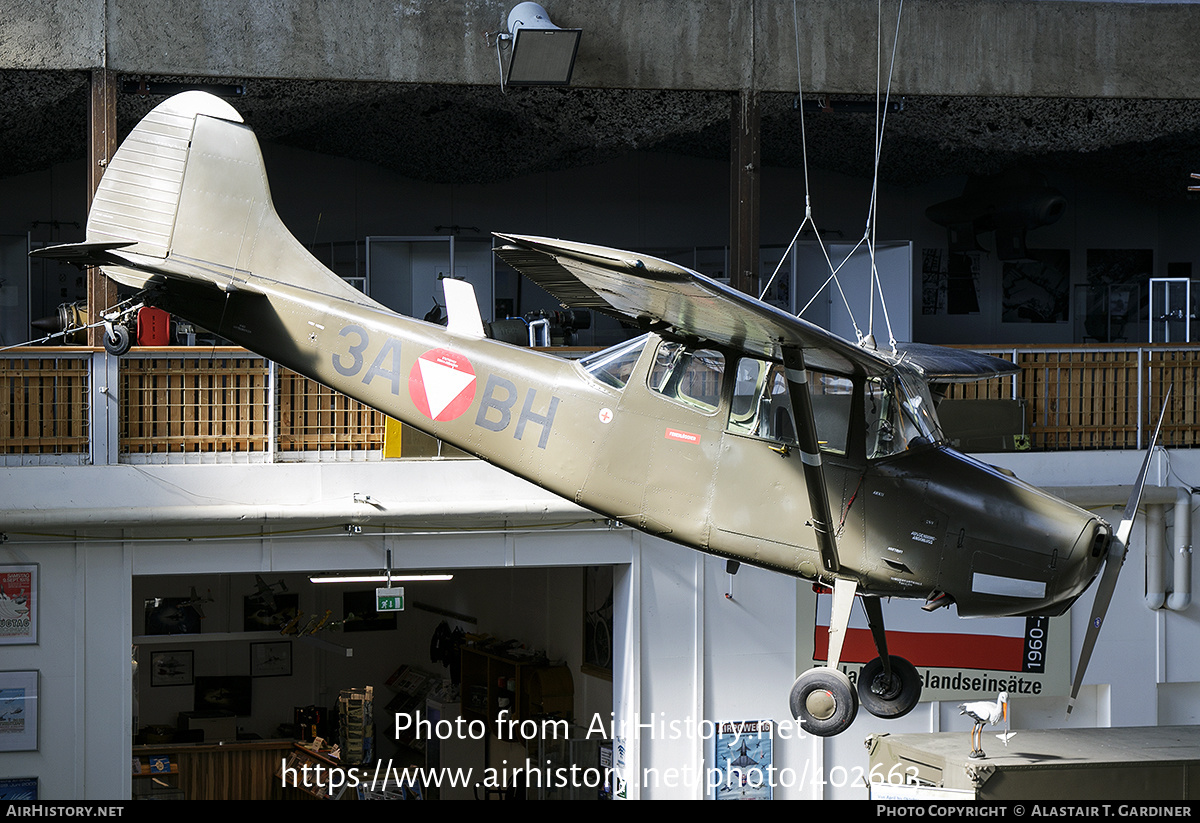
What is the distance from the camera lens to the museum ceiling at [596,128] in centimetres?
998

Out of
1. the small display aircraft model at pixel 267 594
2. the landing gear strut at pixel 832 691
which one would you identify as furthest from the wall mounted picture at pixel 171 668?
the landing gear strut at pixel 832 691

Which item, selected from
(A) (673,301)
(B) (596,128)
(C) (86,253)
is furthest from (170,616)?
(A) (673,301)

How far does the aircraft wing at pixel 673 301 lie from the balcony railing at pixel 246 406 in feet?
13.9

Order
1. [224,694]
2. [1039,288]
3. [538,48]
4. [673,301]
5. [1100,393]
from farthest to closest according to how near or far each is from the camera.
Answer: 1. [1039,288]
2. [224,694]
3. [1100,393]
4. [538,48]
5. [673,301]

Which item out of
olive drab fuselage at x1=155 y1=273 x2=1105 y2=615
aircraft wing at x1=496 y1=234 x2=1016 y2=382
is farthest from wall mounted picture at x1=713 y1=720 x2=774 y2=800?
aircraft wing at x1=496 y1=234 x2=1016 y2=382

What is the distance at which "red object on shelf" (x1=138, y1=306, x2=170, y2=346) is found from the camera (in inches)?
376

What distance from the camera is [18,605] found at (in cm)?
886

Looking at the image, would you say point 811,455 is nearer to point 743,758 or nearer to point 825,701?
point 825,701

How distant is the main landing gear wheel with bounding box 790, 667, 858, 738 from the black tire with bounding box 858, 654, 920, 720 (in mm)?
780

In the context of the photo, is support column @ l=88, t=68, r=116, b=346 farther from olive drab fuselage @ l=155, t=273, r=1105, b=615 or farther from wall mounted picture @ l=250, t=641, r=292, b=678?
wall mounted picture @ l=250, t=641, r=292, b=678

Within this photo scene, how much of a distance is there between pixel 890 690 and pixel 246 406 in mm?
5467

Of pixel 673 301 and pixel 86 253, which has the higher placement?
pixel 86 253
